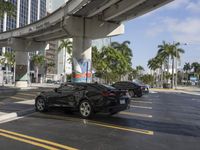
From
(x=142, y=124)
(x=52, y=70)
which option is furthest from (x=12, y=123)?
(x=52, y=70)

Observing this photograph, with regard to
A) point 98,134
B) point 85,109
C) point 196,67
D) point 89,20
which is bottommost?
point 98,134

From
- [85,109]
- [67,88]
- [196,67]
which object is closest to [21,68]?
[67,88]

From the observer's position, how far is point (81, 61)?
86.1 ft

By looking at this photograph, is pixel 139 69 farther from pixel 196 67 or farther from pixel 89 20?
pixel 89 20

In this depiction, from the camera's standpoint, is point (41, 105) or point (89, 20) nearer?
point (41, 105)

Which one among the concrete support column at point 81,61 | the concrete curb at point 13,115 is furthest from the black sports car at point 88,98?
the concrete support column at point 81,61

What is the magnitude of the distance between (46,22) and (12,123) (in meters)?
22.4

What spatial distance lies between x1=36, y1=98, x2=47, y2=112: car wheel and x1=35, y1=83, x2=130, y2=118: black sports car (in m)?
0.15

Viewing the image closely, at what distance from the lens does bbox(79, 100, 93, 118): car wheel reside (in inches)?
507

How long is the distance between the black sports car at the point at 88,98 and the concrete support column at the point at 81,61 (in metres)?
11.6

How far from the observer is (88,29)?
2631 cm

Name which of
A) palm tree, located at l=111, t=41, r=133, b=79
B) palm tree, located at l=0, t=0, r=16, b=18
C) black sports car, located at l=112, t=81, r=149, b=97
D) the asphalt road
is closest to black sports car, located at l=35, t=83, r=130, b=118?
the asphalt road

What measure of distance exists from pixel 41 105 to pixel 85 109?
9.07 ft

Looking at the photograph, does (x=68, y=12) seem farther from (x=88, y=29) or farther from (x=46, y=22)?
(x=46, y=22)
